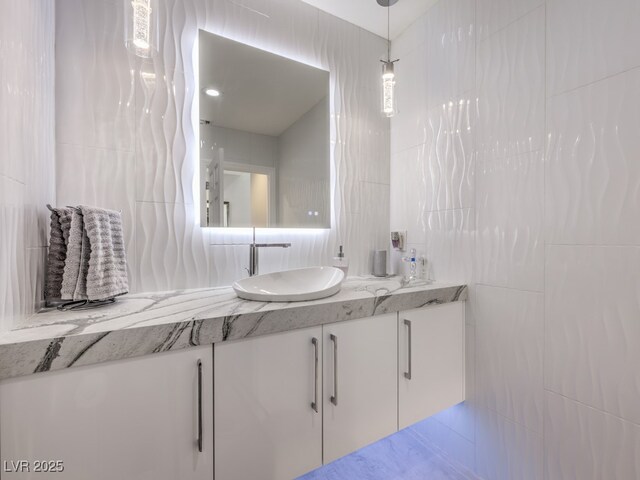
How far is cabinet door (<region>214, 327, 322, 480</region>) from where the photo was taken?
3.06 ft

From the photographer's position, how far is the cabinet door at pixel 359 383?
1.13m

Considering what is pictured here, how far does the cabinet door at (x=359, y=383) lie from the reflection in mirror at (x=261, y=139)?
721 millimetres

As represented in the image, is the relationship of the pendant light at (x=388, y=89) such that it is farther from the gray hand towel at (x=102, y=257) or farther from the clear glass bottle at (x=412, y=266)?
the gray hand towel at (x=102, y=257)

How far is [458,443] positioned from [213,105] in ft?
6.93

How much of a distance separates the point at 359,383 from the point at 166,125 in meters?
1.38

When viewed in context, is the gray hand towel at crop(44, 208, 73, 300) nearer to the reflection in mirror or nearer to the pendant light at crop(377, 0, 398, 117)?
the reflection in mirror

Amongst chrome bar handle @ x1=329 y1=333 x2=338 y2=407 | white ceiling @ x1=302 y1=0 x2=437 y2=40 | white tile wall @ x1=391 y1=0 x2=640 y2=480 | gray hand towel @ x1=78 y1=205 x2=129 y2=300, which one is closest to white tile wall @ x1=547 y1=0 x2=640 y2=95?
white tile wall @ x1=391 y1=0 x2=640 y2=480

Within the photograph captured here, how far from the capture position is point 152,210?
4.30 ft

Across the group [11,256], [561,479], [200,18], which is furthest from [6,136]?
[561,479]

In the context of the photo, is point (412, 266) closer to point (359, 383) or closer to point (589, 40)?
point (359, 383)

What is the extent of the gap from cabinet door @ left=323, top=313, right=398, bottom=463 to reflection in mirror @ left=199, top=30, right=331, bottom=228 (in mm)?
721

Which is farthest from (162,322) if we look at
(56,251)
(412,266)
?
(412,266)

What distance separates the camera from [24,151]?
2.81ft

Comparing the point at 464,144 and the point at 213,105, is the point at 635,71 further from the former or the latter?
the point at 213,105
